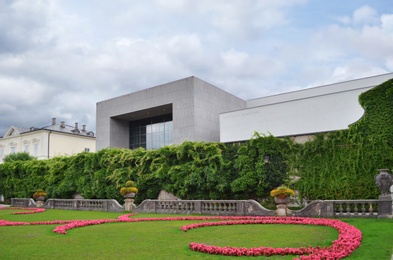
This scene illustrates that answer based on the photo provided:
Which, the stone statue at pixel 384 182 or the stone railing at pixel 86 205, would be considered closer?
the stone statue at pixel 384 182

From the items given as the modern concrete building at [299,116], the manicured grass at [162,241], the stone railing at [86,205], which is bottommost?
the stone railing at [86,205]

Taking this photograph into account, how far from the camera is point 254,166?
2230 cm

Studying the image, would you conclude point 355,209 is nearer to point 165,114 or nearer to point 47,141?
point 165,114

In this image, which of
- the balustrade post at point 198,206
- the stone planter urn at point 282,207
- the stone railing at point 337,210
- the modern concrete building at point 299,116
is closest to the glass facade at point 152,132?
the modern concrete building at point 299,116

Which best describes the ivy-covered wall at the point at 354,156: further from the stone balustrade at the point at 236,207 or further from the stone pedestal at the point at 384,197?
the stone pedestal at the point at 384,197

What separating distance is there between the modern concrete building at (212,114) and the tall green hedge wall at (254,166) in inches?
74.9

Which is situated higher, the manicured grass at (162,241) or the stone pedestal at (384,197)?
the stone pedestal at (384,197)

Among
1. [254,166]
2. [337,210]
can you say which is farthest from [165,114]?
[337,210]

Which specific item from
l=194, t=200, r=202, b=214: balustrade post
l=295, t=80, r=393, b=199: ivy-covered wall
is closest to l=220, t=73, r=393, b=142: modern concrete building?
l=295, t=80, r=393, b=199: ivy-covered wall

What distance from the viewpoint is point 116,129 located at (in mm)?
44906

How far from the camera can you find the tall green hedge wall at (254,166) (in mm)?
18938

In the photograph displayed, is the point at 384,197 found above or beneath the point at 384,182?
beneath

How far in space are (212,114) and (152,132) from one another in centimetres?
881

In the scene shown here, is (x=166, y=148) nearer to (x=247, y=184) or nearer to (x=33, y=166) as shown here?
(x=247, y=184)
